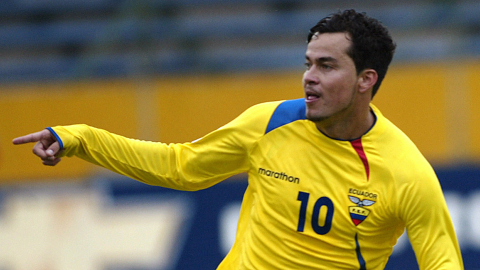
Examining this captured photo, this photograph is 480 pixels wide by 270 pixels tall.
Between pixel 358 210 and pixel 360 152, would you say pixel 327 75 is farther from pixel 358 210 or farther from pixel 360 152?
pixel 358 210

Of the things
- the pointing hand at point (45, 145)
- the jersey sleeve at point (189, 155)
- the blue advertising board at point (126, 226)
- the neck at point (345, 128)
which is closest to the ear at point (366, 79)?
the neck at point (345, 128)

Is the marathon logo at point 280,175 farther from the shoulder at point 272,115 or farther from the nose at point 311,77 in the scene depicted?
the nose at point 311,77

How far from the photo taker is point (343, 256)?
→ 11.1 feet

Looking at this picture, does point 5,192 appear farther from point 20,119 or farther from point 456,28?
point 456,28

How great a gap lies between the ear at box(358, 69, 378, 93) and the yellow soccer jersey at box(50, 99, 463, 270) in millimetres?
192

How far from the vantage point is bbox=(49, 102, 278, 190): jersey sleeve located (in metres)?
3.40

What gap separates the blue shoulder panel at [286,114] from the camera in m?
3.49

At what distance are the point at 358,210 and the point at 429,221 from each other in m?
0.34

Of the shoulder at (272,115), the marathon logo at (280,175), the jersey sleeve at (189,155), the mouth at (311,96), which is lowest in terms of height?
the marathon logo at (280,175)

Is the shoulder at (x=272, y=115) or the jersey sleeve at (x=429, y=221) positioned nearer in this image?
the jersey sleeve at (x=429, y=221)

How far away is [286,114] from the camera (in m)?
3.51

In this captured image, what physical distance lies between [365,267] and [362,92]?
0.87m

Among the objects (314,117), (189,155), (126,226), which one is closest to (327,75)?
(314,117)

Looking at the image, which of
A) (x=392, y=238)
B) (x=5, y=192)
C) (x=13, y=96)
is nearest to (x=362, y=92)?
(x=392, y=238)
